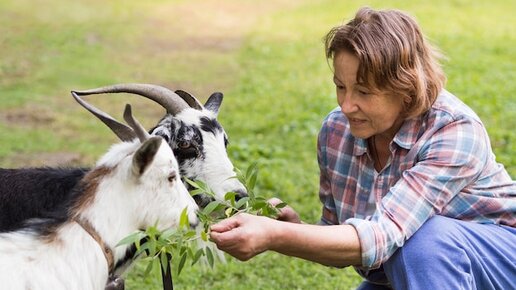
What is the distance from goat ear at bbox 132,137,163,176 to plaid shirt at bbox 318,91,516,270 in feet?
2.51

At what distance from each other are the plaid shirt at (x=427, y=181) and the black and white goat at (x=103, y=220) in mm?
705

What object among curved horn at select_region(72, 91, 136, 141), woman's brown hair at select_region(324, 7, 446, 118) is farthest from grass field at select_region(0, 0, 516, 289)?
curved horn at select_region(72, 91, 136, 141)

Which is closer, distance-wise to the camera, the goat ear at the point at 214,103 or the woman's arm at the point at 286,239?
the woman's arm at the point at 286,239

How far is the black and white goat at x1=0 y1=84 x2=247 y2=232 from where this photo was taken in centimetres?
423

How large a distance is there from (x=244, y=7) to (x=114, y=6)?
2651mm

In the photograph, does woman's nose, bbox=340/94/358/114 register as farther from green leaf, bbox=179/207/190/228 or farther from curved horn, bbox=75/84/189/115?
curved horn, bbox=75/84/189/115

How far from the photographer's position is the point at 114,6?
18.2 meters

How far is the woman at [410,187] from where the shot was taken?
343cm

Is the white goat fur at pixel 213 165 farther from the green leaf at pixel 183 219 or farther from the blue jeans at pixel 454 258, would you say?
the blue jeans at pixel 454 258

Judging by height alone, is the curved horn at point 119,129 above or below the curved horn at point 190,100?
above

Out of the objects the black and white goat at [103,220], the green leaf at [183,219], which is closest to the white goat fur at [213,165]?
the black and white goat at [103,220]

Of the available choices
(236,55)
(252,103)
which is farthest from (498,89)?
(236,55)

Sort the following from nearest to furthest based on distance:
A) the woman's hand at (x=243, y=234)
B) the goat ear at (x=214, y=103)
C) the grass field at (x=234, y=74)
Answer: the woman's hand at (x=243, y=234) < the goat ear at (x=214, y=103) < the grass field at (x=234, y=74)

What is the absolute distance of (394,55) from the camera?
142 inches
